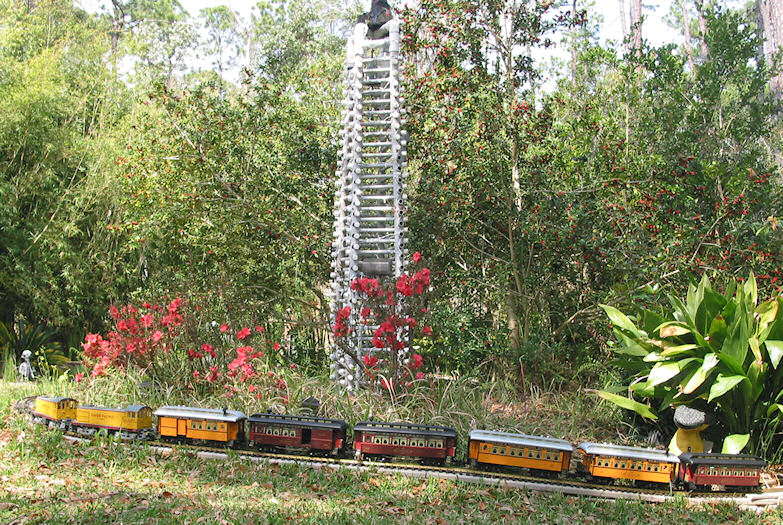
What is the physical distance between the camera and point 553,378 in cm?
751

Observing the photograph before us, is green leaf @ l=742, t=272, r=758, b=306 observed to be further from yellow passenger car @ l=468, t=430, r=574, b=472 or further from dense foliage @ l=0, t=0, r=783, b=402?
yellow passenger car @ l=468, t=430, r=574, b=472

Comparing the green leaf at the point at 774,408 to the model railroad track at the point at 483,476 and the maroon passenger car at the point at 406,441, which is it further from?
the maroon passenger car at the point at 406,441

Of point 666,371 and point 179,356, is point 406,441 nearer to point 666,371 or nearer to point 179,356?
point 666,371

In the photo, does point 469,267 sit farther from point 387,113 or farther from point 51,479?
point 51,479

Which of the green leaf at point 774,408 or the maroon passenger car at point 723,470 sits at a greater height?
the green leaf at point 774,408

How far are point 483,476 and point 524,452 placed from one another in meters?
0.35

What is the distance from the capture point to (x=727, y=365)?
17.4 feet

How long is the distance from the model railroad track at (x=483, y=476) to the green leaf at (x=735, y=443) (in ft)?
1.15

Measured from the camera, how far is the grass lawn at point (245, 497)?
4.16 m

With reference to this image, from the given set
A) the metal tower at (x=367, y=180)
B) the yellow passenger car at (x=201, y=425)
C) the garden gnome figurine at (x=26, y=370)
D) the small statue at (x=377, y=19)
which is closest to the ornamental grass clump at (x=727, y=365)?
the metal tower at (x=367, y=180)

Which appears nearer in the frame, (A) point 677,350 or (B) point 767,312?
(A) point 677,350

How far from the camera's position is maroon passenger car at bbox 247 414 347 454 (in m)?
5.30

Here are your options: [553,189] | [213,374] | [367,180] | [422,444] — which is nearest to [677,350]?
[422,444]

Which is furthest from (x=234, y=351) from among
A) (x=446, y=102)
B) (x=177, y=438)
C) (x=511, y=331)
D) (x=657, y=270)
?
(x=657, y=270)
